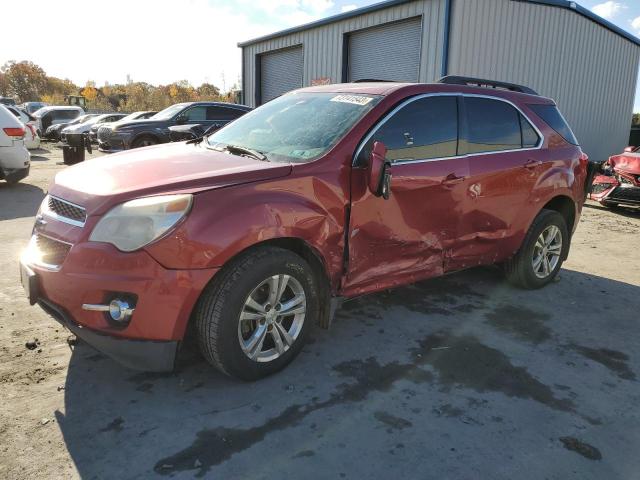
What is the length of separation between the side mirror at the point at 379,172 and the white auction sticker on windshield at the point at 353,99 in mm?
577

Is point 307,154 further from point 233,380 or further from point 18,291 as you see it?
point 18,291

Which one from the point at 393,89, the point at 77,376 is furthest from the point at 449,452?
the point at 393,89

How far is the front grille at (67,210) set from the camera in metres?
2.71

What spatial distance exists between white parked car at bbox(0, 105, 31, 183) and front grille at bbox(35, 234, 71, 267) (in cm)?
734

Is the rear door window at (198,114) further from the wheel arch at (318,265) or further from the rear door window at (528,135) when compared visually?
the wheel arch at (318,265)

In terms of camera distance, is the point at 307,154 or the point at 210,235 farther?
the point at 307,154

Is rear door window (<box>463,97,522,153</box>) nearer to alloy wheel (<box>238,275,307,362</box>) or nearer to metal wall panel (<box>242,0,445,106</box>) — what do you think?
alloy wheel (<box>238,275,307,362</box>)

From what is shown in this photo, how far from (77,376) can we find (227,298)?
1.11 meters

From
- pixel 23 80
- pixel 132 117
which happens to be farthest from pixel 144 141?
pixel 23 80

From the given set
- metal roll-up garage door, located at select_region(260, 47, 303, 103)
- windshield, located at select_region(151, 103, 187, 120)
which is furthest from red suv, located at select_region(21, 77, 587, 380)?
metal roll-up garage door, located at select_region(260, 47, 303, 103)

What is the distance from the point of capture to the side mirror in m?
3.02

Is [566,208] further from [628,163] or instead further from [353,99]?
[628,163]

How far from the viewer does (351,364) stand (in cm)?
327

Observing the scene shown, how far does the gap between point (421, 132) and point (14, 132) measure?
821 centimetres
